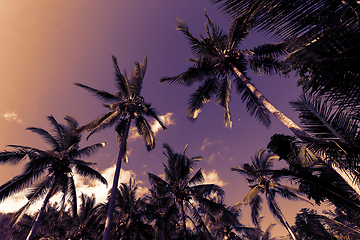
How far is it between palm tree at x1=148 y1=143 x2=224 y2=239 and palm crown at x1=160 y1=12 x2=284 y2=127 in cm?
550

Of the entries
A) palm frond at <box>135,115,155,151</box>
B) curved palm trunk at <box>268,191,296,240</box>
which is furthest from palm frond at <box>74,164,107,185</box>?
curved palm trunk at <box>268,191,296,240</box>

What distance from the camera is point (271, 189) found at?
1259 cm

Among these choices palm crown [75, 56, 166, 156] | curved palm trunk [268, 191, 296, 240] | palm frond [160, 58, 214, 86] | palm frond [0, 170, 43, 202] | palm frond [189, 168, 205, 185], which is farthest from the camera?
palm frond [189, 168, 205, 185]

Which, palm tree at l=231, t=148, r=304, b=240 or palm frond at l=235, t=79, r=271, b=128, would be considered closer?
palm frond at l=235, t=79, r=271, b=128

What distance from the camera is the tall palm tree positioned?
788 cm

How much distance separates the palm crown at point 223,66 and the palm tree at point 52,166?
7.36m

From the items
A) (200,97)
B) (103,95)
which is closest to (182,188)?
(200,97)

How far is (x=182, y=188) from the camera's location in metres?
12.4

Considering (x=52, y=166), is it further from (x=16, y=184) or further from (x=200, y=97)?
(x=200, y=97)

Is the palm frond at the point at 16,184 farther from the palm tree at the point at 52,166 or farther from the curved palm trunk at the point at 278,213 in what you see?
the curved palm trunk at the point at 278,213

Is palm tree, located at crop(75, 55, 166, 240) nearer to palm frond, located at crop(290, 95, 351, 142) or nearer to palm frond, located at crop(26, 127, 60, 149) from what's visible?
palm frond, located at crop(26, 127, 60, 149)

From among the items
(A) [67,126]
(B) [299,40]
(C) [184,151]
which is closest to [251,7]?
(B) [299,40]

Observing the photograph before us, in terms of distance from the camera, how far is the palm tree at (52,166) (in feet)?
26.3

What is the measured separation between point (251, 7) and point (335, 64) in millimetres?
1438
